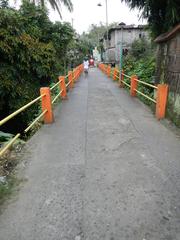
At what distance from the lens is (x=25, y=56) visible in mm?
9398

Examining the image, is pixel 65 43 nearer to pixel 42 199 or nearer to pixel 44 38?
pixel 44 38

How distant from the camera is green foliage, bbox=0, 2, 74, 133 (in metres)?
8.62

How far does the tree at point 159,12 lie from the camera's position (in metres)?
6.29

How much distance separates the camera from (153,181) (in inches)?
124

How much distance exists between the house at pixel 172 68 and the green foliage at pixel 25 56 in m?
5.54

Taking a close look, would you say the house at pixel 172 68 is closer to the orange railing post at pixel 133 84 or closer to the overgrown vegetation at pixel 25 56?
the orange railing post at pixel 133 84

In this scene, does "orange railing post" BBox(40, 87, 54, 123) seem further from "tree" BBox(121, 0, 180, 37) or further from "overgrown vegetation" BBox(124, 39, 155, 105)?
"tree" BBox(121, 0, 180, 37)

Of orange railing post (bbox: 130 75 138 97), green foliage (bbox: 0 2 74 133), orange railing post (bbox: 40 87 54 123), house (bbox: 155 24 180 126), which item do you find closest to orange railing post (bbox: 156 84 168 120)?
house (bbox: 155 24 180 126)

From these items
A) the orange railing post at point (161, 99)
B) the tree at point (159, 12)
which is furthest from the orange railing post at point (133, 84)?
the orange railing post at point (161, 99)

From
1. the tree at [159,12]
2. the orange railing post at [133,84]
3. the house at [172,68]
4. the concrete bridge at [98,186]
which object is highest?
the tree at [159,12]

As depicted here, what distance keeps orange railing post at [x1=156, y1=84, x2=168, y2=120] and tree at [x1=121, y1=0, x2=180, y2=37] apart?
89.0 inches

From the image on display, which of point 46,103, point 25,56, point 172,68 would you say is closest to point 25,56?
point 25,56

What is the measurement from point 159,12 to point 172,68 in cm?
261

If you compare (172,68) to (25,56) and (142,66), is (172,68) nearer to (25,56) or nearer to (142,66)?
(25,56)
